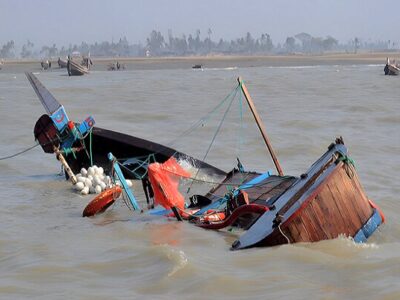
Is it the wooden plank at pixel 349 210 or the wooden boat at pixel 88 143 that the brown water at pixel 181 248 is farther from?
the wooden boat at pixel 88 143

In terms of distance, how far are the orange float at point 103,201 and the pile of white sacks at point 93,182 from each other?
1.93 m

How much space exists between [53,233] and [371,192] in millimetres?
5603

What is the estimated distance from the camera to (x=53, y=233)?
8.98 meters

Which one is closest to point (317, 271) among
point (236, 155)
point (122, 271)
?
point (122, 271)

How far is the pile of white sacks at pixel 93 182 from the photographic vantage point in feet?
39.1

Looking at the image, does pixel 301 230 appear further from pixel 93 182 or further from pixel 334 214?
pixel 93 182

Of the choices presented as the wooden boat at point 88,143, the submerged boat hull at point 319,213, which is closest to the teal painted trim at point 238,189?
the submerged boat hull at point 319,213

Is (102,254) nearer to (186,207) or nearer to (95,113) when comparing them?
(186,207)

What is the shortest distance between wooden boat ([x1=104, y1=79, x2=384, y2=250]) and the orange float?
29.5 inches

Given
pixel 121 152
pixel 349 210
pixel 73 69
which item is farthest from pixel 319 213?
pixel 73 69

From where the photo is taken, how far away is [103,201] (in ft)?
31.9

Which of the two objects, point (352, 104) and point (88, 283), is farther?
point (352, 104)

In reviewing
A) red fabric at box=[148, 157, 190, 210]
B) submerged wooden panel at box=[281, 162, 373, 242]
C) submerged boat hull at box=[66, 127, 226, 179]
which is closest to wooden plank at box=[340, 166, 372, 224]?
submerged wooden panel at box=[281, 162, 373, 242]

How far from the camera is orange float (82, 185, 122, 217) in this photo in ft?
31.7
